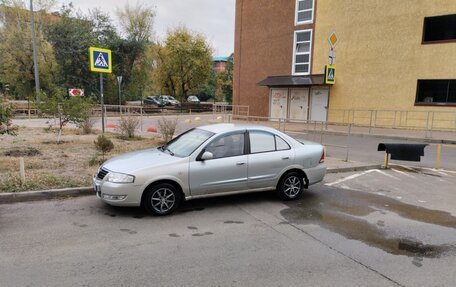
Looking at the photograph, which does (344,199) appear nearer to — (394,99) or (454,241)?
(454,241)

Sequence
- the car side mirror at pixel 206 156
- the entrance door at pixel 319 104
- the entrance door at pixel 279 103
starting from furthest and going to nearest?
the entrance door at pixel 279 103, the entrance door at pixel 319 104, the car side mirror at pixel 206 156

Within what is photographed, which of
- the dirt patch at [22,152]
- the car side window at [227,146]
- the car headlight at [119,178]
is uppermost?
the car side window at [227,146]

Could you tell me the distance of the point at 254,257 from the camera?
13.9 ft

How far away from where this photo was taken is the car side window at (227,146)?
6145mm

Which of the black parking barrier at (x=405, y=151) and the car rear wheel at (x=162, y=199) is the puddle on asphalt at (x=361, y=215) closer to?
the car rear wheel at (x=162, y=199)

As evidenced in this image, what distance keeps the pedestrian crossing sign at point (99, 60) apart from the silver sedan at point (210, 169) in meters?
5.85

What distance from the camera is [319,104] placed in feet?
78.6

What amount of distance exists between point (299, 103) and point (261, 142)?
1908 cm

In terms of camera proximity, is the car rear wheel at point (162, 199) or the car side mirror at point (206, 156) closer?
the car rear wheel at point (162, 199)

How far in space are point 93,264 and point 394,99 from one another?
2064 centimetres

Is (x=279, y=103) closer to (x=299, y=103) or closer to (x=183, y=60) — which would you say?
(x=299, y=103)

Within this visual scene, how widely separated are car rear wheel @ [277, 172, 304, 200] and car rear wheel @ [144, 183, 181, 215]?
203 centimetres

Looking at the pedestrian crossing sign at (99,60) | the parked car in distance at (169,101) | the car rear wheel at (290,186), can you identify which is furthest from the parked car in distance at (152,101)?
the car rear wheel at (290,186)

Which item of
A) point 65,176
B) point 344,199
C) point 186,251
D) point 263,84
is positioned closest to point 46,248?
point 186,251
